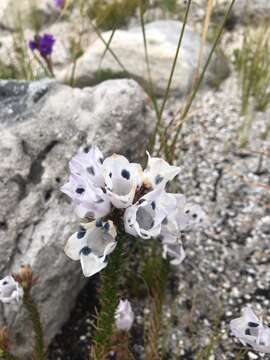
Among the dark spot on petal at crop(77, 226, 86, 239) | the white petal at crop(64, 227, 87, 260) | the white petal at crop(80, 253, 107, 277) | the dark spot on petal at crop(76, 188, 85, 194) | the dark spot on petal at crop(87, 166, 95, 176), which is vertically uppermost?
the dark spot on petal at crop(87, 166, 95, 176)

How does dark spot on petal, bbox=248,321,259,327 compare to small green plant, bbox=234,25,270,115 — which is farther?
small green plant, bbox=234,25,270,115

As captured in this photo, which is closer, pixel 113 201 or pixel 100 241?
pixel 113 201

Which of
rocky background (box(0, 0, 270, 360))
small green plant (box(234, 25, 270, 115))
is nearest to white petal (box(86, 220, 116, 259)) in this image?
rocky background (box(0, 0, 270, 360))

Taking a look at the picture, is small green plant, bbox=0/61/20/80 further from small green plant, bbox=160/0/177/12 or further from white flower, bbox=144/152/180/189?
white flower, bbox=144/152/180/189

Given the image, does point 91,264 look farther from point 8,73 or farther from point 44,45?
point 8,73

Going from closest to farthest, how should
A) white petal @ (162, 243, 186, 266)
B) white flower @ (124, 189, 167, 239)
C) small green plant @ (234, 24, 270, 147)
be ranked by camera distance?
white flower @ (124, 189, 167, 239) → white petal @ (162, 243, 186, 266) → small green plant @ (234, 24, 270, 147)

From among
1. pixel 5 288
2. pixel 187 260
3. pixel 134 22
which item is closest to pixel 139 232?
pixel 5 288

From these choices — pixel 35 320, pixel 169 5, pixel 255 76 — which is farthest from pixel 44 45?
pixel 169 5
